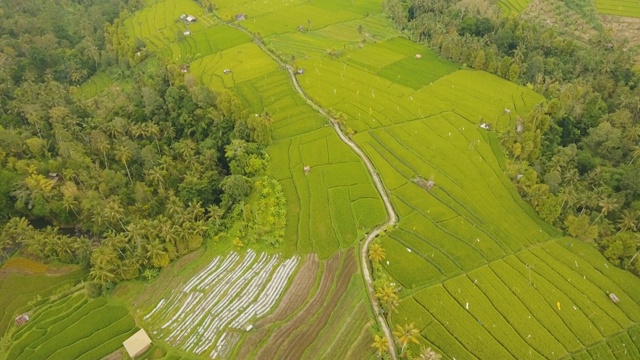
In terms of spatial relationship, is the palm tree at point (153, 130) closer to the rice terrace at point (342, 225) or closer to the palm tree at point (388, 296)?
the rice terrace at point (342, 225)

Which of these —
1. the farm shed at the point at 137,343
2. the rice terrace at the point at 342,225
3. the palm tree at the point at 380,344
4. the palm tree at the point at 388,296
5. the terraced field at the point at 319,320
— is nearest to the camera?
the palm tree at the point at 380,344

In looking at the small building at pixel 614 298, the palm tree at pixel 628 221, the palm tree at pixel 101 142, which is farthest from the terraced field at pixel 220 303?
the palm tree at pixel 628 221

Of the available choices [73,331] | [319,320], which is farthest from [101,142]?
[319,320]

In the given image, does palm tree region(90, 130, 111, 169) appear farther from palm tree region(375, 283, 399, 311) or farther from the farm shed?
palm tree region(375, 283, 399, 311)

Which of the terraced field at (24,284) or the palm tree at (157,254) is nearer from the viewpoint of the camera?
the palm tree at (157,254)

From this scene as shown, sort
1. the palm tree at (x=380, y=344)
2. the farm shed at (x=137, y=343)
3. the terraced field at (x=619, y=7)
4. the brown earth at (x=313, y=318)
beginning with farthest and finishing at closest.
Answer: the terraced field at (x=619, y=7) → the farm shed at (x=137, y=343) → the brown earth at (x=313, y=318) → the palm tree at (x=380, y=344)

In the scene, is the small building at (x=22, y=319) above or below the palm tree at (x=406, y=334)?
below

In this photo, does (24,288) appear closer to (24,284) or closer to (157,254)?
(24,284)
